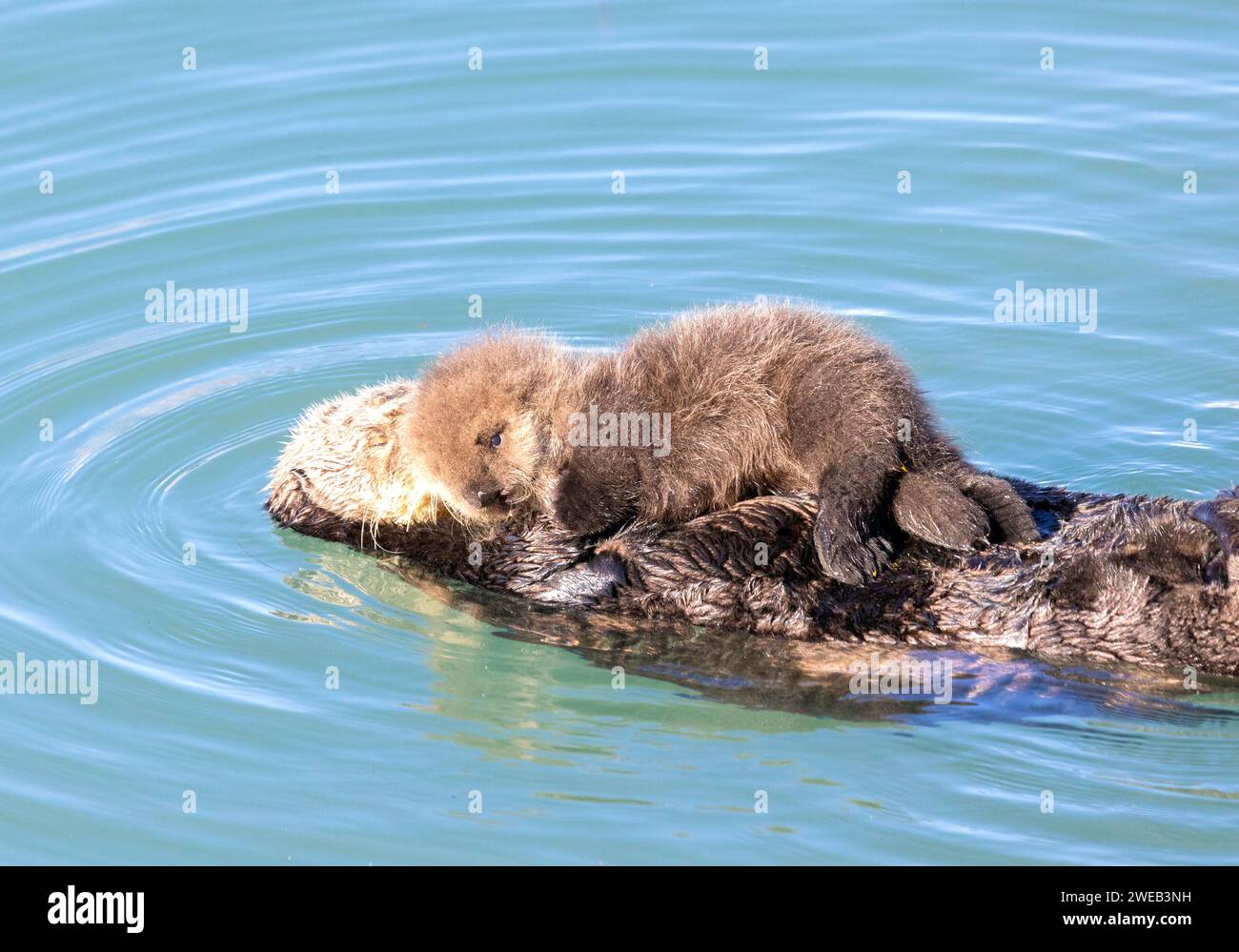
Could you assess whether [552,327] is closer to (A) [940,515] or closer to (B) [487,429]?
(B) [487,429]

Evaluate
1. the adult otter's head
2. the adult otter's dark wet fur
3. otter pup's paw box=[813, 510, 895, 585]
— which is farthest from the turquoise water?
the adult otter's head

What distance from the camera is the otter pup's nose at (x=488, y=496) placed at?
543 cm

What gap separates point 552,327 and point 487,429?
3105mm

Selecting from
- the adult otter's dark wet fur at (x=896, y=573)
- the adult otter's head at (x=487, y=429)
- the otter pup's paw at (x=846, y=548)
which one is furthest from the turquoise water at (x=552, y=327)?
the adult otter's head at (x=487, y=429)

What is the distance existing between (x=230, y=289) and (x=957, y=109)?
518 centimetres

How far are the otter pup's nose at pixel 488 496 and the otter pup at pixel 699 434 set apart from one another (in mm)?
13

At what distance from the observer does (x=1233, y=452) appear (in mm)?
7086

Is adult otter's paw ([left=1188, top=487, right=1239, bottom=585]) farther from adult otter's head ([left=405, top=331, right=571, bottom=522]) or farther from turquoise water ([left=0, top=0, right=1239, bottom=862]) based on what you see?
adult otter's head ([left=405, top=331, right=571, bottom=522])

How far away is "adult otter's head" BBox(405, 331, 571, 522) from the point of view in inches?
212

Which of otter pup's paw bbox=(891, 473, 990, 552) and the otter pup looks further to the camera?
the otter pup

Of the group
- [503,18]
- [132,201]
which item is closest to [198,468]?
[132,201]

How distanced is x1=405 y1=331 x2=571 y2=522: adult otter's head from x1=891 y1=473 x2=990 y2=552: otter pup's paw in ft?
4.21

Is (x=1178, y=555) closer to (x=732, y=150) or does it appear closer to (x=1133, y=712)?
(x=1133, y=712)

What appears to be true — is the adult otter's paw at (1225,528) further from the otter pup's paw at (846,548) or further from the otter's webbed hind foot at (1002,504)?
the otter pup's paw at (846,548)
